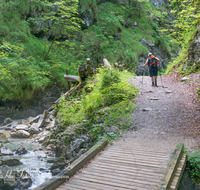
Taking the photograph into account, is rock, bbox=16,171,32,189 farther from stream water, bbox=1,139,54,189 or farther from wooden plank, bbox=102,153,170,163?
wooden plank, bbox=102,153,170,163

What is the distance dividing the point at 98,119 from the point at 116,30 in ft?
58.7

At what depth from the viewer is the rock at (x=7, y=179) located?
4.99 m

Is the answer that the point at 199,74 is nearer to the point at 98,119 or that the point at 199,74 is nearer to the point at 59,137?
the point at 98,119

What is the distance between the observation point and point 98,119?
24.1ft

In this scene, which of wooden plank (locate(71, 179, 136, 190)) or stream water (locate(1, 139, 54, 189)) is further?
stream water (locate(1, 139, 54, 189))

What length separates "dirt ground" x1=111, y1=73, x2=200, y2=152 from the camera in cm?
528

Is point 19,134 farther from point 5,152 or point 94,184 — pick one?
point 94,184

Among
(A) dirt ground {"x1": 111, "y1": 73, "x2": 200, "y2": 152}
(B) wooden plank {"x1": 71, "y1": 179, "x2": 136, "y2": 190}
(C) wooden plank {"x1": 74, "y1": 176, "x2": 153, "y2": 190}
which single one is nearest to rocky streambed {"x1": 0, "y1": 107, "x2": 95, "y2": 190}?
(A) dirt ground {"x1": 111, "y1": 73, "x2": 200, "y2": 152}

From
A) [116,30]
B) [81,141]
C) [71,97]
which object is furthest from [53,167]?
[116,30]

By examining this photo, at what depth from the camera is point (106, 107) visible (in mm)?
8023

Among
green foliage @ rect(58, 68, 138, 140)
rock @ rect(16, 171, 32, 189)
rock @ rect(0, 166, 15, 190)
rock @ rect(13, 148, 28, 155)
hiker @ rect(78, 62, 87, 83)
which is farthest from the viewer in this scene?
hiker @ rect(78, 62, 87, 83)

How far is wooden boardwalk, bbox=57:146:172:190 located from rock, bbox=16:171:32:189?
2.08 m

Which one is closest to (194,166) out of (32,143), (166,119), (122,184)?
(122,184)

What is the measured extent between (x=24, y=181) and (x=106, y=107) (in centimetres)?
413
